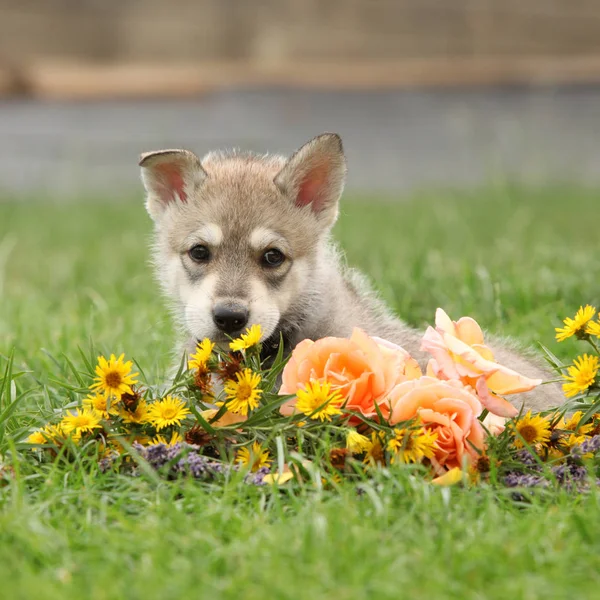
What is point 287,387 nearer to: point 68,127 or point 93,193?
point 93,193

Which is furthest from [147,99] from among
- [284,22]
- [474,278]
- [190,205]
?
[190,205]

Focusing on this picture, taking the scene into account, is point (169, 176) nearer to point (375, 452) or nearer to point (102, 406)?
point (102, 406)

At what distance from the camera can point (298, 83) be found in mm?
11219

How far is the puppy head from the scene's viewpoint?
359cm

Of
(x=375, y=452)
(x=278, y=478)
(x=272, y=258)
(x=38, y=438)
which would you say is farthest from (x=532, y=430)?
(x=38, y=438)

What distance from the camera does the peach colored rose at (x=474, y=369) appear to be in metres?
3.21

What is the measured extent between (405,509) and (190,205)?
176 centimetres

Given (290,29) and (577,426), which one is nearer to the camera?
(577,426)

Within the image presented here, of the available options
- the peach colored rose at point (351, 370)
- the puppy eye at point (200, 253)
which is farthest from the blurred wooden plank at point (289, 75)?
the peach colored rose at point (351, 370)

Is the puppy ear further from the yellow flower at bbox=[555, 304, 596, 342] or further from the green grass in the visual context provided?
the yellow flower at bbox=[555, 304, 596, 342]

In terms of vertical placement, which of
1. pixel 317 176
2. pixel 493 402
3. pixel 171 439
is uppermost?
pixel 317 176

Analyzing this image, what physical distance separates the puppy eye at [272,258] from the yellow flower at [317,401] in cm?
80

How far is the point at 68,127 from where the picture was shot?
39.0 ft

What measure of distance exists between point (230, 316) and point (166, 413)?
49cm
